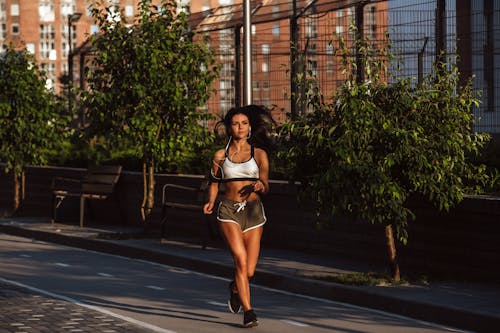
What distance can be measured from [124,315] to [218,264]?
3947 mm

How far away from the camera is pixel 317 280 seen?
13328 millimetres

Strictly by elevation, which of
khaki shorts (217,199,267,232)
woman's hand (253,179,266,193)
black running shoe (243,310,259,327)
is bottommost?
black running shoe (243,310,259,327)

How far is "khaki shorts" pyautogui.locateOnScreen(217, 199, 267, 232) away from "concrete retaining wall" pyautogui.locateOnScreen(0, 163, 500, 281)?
8.88 ft

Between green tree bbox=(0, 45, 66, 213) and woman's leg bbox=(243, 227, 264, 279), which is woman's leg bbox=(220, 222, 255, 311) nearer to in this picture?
woman's leg bbox=(243, 227, 264, 279)

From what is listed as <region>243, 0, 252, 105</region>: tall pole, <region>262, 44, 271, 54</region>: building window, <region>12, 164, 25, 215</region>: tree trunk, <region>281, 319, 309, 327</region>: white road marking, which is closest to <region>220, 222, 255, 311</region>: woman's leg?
<region>281, 319, 309, 327</region>: white road marking

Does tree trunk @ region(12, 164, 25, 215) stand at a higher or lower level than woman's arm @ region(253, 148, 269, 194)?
lower

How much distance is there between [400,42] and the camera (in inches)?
672

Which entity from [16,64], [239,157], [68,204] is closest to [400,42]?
[239,157]

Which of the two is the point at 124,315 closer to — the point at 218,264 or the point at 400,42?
the point at 218,264

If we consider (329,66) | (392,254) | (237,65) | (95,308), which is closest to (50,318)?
(95,308)

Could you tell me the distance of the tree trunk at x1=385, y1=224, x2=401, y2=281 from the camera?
1320 cm

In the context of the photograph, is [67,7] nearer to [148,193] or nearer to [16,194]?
[16,194]

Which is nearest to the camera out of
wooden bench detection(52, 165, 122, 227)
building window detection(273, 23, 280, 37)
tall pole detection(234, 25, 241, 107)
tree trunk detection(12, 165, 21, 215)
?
building window detection(273, 23, 280, 37)

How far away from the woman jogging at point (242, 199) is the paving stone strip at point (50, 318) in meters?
0.89
